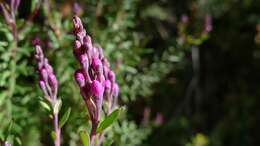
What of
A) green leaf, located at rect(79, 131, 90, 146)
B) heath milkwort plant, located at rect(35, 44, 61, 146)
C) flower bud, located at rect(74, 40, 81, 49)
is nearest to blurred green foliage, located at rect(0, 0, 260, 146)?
heath milkwort plant, located at rect(35, 44, 61, 146)

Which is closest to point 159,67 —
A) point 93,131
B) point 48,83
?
point 48,83

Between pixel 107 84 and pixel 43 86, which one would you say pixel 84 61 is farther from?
pixel 43 86

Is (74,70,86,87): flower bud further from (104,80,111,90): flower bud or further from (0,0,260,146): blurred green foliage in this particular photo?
(0,0,260,146): blurred green foliage

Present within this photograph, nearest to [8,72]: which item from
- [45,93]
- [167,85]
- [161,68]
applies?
[45,93]

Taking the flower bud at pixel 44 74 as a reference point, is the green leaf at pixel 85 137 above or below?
below

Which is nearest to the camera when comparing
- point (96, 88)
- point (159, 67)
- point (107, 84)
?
point (96, 88)

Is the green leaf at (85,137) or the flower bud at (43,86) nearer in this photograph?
the green leaf at (85,137)

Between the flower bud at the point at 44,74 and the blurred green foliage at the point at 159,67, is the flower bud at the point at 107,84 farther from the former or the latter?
the blurred green foliage at the point at 159,67

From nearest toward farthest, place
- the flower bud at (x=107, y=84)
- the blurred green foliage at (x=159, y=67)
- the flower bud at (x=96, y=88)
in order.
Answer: the flower bud at (x=96, y=88)
the flower bud at (x=107, y=84)
the blurred green foliage at (x=159, y=67)

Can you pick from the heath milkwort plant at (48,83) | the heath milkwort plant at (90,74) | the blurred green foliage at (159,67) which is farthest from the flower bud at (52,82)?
the blurred green foliage at (159,67)
